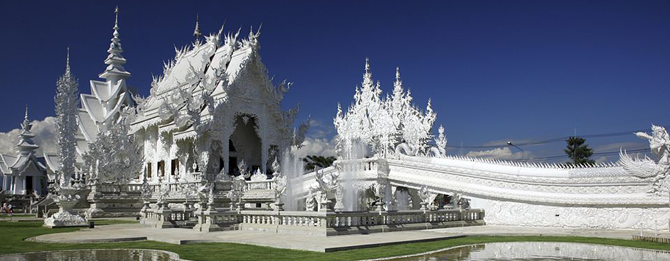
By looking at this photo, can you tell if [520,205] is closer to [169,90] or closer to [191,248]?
[191,248]

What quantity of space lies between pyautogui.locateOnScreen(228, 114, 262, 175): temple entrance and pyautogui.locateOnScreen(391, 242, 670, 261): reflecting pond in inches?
936

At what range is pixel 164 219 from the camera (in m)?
17.3

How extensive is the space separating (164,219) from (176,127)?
1486cm

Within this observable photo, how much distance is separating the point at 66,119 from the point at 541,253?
1884 centimetres

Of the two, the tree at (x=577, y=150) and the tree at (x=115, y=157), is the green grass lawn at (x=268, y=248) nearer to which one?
the tree at (x=115, y=157)

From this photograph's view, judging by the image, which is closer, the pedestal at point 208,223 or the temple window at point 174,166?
the pedestal at point 208,223

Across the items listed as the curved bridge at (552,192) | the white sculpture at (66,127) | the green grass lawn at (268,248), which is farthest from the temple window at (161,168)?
the green grass lawn at (268,248)

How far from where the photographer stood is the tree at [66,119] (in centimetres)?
2112

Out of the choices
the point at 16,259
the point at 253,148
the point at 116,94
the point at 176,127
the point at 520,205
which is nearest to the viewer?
the point at 16,259

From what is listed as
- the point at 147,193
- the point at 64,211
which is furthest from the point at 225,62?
the point at 64,211

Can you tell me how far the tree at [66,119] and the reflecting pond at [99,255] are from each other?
1093 centimetres

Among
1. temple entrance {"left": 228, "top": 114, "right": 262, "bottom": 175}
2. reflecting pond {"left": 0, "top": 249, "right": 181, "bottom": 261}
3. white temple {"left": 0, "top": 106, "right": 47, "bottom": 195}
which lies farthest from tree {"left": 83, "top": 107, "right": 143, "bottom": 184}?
white temple {"left": 0, "top": 106, "right": 47, "bottom": 195}

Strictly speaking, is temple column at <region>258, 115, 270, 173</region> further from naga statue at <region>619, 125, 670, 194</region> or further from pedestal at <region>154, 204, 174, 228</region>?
naga statue at <region>619, 125, 670, 194</region>

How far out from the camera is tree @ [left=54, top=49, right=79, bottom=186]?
21.1 metres
